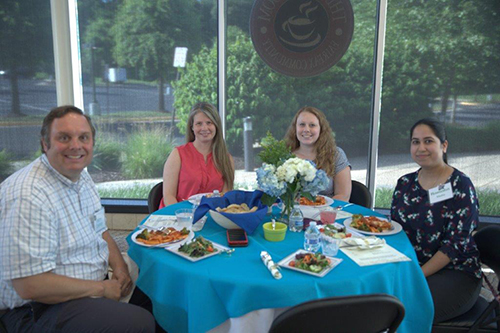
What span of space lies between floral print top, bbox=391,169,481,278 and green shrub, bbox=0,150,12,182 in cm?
411

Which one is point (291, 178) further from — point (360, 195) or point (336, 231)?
point (360, 195)

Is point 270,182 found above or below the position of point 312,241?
above

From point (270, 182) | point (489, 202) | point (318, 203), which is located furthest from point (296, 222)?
point (489, 202)

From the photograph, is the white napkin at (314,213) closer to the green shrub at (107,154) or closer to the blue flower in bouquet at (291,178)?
the blue flower in bouquet at (291,178)

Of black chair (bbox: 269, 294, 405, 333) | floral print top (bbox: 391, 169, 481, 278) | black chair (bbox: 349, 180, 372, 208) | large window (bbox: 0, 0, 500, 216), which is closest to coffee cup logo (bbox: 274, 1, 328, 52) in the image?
large window (bbox: 0, 0, 500, 216)

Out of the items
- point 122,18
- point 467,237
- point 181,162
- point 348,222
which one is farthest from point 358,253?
point 122,18

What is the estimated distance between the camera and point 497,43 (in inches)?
139

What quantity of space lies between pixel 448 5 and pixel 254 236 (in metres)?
3.17

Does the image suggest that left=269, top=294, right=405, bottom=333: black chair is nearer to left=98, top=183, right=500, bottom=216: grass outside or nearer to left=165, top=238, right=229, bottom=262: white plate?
left=165, top=238, right=229, bottom=262: white plate

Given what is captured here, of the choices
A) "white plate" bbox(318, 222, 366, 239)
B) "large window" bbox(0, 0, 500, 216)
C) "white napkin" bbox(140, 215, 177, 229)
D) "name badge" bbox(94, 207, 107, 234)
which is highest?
"large window" bbox(0, 0, 500, 216)

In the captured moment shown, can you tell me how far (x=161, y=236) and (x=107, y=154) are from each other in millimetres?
2891

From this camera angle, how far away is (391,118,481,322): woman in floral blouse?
73.3 inches

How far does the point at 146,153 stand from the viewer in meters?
4.34

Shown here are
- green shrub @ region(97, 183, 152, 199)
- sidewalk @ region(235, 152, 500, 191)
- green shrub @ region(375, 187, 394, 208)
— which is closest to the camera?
sidewalk @ region(235, 152, 500, 191)
